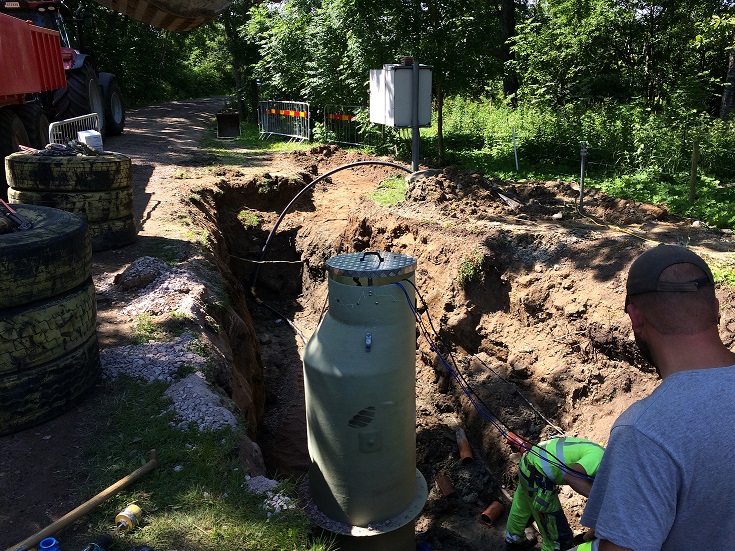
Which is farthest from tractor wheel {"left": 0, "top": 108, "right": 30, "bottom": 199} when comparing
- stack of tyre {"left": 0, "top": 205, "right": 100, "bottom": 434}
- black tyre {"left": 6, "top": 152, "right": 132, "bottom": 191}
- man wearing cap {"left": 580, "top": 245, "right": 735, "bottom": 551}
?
man wearing cap {"left": 580, "top": 245, "right": 735, "bottom": 551}

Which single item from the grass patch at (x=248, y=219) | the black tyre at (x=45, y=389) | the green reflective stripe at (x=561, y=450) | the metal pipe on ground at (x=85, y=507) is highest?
the black tyre at (x=45, y=389)

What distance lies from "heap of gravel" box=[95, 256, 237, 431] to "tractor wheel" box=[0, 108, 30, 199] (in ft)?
13.6

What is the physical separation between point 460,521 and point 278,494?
282 centimetres

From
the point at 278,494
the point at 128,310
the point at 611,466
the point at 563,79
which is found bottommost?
the point at 278,494

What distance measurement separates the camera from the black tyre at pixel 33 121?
10.3 meters

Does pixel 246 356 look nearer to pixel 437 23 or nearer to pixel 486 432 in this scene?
pixel 486 432

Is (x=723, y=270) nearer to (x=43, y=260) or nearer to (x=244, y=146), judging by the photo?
(x=43, y=260)

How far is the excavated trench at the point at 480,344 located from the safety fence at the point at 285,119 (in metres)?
9.37

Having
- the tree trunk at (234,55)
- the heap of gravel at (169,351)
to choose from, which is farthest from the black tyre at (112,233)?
the tree trunk at (234,55)

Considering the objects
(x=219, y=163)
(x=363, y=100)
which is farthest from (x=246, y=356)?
(x=363, y=100)

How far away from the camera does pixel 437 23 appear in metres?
13.5

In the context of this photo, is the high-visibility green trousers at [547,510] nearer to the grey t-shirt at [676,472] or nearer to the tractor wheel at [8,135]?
the grey t-shirt at [676,472]

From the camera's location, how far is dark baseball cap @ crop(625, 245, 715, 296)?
73.5 inches

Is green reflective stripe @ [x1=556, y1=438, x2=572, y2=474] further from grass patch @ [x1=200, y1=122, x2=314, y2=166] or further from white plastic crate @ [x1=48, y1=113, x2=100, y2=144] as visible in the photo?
grass patch @ [x1=200, y1=122, x2=314, y2=166]
